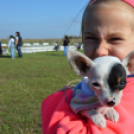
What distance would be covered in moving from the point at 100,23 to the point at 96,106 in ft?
1.89

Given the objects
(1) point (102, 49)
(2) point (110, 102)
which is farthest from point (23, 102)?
(2) point (110, 102)

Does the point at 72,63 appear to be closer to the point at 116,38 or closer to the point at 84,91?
the point at 84,91

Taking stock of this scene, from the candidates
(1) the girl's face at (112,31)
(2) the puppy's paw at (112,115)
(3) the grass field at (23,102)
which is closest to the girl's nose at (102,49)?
(1) the girl's face at (112,31)

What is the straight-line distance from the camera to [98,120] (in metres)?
0.83

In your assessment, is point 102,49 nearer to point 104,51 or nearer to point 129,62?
point 104,51

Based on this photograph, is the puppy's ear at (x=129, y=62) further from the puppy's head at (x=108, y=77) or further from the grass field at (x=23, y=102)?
the grass field at (x=23, y=102)

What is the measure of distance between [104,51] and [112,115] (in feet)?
1.38

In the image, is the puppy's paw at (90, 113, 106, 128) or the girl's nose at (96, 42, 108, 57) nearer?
the puppy's paw at (90, 113, 106, 128)

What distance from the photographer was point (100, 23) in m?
1.07

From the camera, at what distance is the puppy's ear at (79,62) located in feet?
2.69

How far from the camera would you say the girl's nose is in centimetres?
103

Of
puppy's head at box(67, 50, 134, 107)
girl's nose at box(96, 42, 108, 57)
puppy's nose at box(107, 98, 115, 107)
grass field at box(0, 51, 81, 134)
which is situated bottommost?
grass field at box(0, 51, 81, 134)

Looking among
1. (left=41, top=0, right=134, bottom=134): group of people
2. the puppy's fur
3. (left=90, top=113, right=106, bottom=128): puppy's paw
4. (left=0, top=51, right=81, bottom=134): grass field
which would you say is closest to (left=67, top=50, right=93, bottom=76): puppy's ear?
the puppy's fur

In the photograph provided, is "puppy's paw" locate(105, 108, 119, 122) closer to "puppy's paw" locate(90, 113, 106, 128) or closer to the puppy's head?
"puppy's paw" locate(90, 113, 106, 128)
